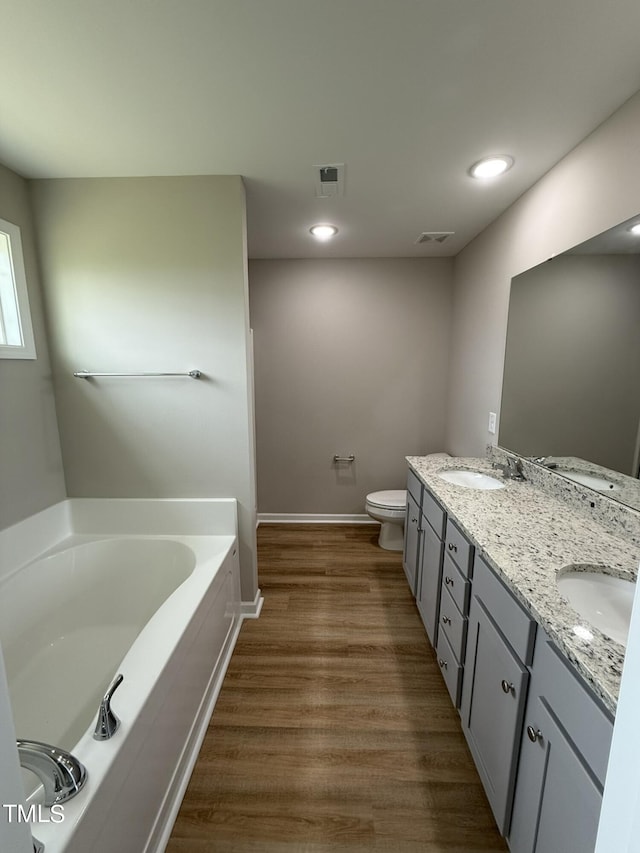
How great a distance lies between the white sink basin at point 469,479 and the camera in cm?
201

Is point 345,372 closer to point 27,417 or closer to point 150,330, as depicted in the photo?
point 150,330

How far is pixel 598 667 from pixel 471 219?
95.5 inches

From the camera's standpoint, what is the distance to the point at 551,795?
0.83 meters

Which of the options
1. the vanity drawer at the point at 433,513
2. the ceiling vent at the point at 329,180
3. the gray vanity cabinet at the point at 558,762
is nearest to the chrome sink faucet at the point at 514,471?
the vanity drawer at the point at 433,513

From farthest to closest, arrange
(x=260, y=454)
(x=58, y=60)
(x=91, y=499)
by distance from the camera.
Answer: (x=260, y=454), (x=91, y=499), (x=58, y=60)

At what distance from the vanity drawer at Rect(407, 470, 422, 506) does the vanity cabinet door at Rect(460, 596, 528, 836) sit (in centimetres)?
81

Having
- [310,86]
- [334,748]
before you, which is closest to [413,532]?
[334,748]

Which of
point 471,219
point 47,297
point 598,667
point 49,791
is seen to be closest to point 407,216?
point 471,219

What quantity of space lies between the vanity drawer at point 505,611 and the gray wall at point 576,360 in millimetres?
695

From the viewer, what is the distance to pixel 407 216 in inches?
86.0

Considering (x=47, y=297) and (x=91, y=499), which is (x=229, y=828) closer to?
(x=91, y=499)

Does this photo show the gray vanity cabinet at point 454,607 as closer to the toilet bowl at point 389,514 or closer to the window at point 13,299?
the toilet bowl at point 389,514

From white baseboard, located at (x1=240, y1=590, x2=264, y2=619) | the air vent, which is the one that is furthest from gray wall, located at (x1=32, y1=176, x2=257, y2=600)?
the air vent

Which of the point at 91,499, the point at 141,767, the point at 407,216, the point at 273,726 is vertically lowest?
the point at 273,726
